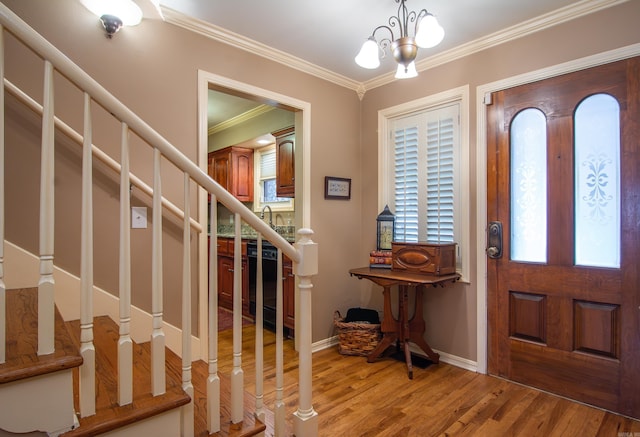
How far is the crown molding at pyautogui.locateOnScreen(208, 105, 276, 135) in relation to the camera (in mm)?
4351

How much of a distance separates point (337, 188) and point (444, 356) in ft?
5.74

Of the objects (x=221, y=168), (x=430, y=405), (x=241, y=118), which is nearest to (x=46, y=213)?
(x=430, y=405)

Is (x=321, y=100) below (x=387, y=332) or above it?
above

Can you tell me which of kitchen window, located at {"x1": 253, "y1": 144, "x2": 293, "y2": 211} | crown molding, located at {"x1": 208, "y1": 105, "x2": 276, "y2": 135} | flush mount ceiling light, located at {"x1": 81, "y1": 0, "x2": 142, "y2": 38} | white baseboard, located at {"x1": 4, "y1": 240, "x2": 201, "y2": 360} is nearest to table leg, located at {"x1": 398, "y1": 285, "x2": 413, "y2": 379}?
white baseboard, located at {"x1": 4, "y1": 240, "x2": 201, "y2": 360}

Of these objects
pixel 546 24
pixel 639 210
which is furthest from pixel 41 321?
pixel 546 24

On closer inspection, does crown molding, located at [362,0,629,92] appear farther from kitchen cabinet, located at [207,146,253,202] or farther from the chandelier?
kitchen cabinet, located at [207,146,253,202]

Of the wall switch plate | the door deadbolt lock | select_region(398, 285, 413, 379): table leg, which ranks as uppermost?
the wall switch plate

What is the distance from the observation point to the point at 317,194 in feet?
10.6

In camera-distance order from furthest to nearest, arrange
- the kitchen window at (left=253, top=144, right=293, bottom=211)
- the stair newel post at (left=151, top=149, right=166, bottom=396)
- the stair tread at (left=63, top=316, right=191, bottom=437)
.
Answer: the kitchen window at (left=253, top=144, right=293, bottom=211), the stair newel post at (left=151, top=149, right=166, bottom=396), the stair tread at (left=63, top=316, right=191, bottom=437)

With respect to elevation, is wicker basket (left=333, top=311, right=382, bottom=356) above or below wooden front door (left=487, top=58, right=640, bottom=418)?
below

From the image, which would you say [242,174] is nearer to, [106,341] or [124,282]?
[106,341]

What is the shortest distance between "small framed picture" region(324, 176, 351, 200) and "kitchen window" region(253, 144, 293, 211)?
1.54 meters

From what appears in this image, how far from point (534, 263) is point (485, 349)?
2.54ft

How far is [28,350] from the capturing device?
1.08 m
